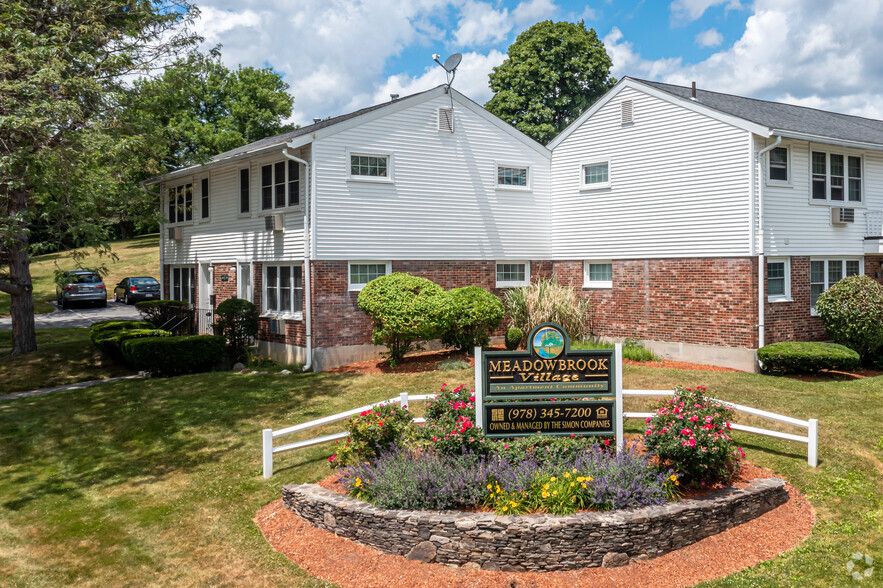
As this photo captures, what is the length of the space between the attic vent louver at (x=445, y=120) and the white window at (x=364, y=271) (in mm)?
4336

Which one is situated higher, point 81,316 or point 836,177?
point 836,177

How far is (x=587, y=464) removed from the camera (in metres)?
7.85

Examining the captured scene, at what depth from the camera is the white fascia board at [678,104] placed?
1568cm

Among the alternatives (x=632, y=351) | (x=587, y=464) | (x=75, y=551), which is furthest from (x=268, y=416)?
(x=632, y=351)

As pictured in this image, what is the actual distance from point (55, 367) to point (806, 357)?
19064mm

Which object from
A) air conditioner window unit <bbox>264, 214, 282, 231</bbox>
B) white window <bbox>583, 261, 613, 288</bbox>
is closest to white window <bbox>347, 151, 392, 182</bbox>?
air conditioner window unit <bbox>264, 214, 282, 231</bbox>

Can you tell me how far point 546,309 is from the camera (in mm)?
17719

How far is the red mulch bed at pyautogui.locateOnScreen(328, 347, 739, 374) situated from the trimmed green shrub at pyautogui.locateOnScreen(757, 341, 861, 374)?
1091 millimetres

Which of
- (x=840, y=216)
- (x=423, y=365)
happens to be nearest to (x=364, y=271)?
(x=423, y=365)

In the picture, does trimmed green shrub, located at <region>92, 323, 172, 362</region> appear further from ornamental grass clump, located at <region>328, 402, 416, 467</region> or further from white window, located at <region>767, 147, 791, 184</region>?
white window, located at <region>767, 147, 791, 184</region>

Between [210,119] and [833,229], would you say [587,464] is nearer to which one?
[833,229]

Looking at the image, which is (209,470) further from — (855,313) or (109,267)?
(109,267)

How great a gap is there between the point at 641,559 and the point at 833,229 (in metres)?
14.4

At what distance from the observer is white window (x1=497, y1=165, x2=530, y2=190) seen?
19.9 meters
